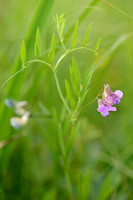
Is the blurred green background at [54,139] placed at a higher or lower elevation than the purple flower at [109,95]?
higher

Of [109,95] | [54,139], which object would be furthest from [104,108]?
[54,139]

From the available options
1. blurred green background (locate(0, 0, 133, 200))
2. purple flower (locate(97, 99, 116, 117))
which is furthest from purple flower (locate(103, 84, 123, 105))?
blurred green background (locate(0, 0, 133, 200))

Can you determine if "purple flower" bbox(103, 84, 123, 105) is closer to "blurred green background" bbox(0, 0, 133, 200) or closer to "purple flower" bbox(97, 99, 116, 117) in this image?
"purple flower" bbox(97, 99, 116, 117)

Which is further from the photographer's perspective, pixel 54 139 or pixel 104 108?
pixel 54 139

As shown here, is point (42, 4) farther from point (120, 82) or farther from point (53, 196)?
point (120, 82)

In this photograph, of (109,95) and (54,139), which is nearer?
→ (109,95)

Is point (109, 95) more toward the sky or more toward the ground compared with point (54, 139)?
more toward the ground

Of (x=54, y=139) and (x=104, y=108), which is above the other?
(x=54, y=139)

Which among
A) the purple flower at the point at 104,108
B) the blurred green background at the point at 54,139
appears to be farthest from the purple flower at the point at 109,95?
the blurred green background at the point at 54,139

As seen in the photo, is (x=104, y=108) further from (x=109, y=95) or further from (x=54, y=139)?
(x=54, y=139)

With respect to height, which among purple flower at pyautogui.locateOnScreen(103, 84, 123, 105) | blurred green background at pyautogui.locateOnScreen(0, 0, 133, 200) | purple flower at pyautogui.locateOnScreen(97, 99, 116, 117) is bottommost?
purple flower at pyautogui.locateOnScreen(97, 99, 116, 117)

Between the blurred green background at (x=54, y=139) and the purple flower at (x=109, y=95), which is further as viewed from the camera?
the blurred green background at (x=54, y=139)

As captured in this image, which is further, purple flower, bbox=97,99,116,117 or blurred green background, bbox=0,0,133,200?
blurred green background, bbox=0,0,133,200

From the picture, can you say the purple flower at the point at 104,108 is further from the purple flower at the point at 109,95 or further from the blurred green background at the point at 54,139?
the blurred green background at the point at 54,139
